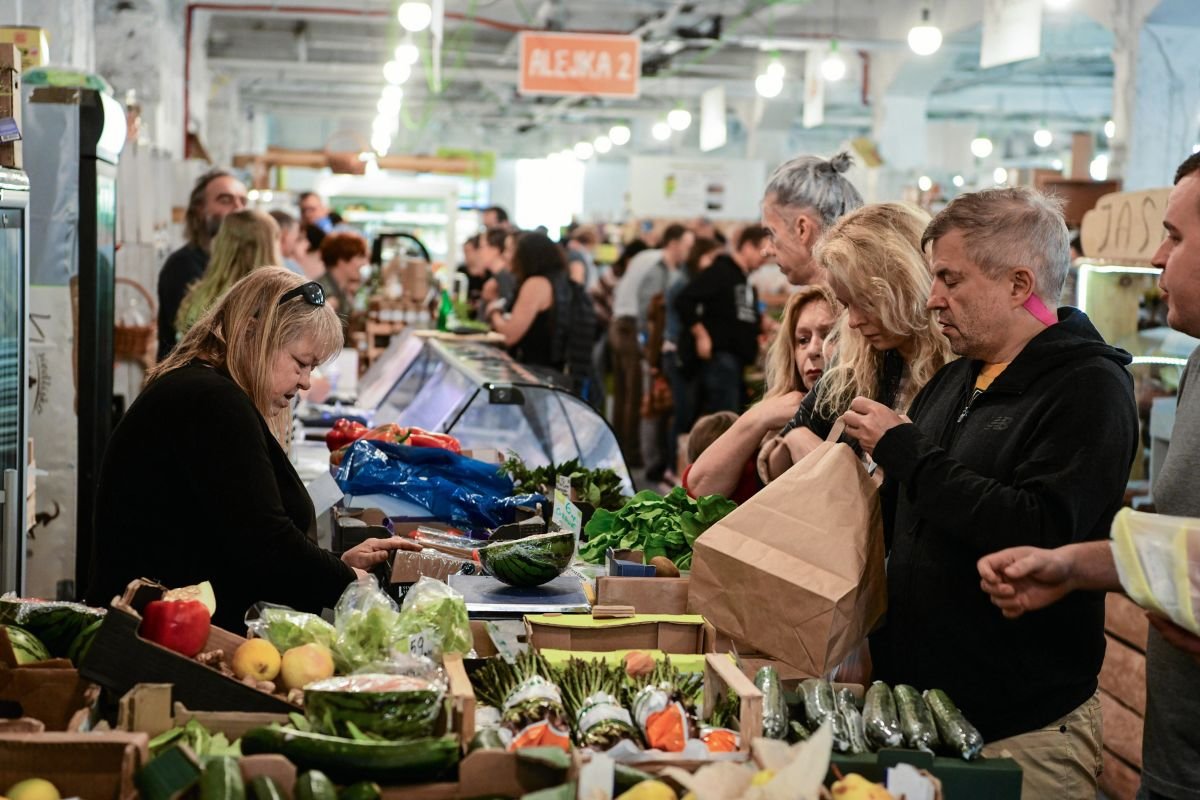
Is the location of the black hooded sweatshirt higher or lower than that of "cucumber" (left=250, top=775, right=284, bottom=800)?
higher

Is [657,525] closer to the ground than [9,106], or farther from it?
closer to the ground

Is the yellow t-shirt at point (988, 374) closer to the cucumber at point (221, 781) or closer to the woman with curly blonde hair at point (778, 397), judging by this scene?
the woman with curly blonde hair at point (778, 397)

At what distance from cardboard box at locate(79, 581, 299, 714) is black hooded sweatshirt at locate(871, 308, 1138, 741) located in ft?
4.14

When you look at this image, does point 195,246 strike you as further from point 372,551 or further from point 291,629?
point 291,629

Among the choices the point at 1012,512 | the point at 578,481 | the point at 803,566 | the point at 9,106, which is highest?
the point at 9,106

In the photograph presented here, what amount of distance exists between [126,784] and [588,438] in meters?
3.28

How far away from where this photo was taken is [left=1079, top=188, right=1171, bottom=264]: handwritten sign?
5.81 m

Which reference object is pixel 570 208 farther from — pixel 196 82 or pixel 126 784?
pixel 126 784

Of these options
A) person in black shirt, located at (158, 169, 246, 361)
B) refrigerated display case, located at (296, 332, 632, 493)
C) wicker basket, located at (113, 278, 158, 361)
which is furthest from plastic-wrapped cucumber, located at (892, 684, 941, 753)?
wicker basket, located at (113, 278, 158, 361)

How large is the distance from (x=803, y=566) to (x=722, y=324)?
7.76 meters

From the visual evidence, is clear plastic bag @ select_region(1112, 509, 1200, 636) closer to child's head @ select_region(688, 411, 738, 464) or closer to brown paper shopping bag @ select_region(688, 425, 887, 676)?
brown paper shopping bag @ select_region(688, 425, 887, 676)

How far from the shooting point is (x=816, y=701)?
234 centimetres

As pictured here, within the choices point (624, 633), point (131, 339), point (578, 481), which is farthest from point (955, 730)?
point (131, 339)

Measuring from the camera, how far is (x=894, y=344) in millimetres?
3189
